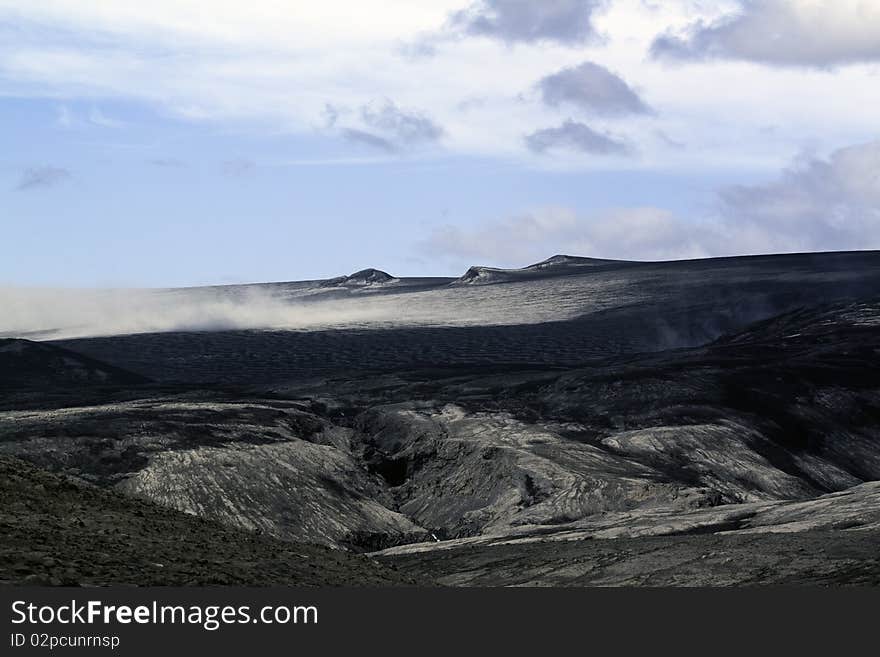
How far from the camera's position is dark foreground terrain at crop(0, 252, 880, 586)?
39.6 metres

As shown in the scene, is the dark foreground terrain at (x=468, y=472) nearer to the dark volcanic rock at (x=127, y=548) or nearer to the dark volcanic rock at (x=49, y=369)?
the dark volcanic rock at (x=127, y=548)

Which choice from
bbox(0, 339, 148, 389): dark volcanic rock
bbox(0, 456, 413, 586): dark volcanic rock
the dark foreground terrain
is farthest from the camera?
bbox(0, 339, 148, 389): dark volcanic rock

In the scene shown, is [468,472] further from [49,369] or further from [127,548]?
[49,369]

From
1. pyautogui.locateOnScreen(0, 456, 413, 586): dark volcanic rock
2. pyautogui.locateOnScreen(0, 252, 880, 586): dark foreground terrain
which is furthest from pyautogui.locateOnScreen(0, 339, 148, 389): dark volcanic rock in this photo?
pyautogui.locateOnScreen(0, 456, 413, 586): dark volcanic rock

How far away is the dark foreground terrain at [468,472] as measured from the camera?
130 feet

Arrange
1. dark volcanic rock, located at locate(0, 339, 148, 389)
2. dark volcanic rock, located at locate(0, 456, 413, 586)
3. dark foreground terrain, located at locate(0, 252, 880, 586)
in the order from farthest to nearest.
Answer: dark volcanic rock, located at locate(0, 339, 148, 389) → dark foreground terrain, located at locate(0, 252, 880, 586) → dark volcanic rock, located at locate(0, 456, 413, 586)

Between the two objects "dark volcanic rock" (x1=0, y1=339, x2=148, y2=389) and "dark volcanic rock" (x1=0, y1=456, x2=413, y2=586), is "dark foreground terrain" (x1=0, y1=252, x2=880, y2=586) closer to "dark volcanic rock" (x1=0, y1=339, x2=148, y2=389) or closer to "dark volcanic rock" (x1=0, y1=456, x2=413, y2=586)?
"dark volcanic rock" (x1=0, y1=456, x2=413, y2=586)

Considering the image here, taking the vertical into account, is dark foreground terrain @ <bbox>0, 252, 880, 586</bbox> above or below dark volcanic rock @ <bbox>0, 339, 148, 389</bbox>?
below

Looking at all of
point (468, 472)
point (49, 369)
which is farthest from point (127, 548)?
point (49, 369)

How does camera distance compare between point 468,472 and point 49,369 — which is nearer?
point 468,472

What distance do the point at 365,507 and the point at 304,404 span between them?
3230 cm

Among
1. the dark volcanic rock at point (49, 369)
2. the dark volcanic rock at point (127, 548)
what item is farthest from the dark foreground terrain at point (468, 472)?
the dark volcanic rock at point (49, 369)

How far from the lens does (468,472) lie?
9312cm

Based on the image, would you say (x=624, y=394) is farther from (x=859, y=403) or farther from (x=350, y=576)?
(x=350, y=576)
